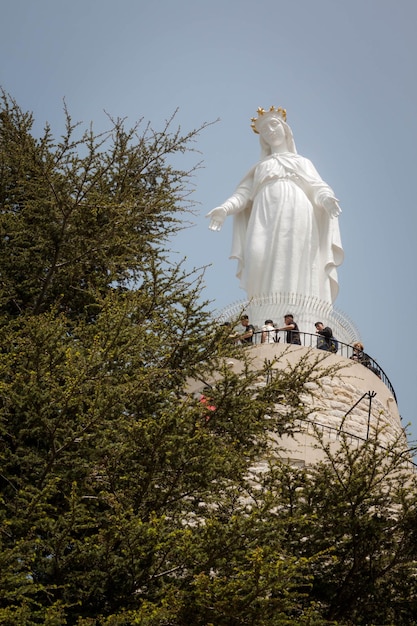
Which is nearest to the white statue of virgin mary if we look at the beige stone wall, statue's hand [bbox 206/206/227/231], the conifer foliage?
statue's hand [bbox 206/206/227/231]

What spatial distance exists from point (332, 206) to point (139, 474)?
1204 cm

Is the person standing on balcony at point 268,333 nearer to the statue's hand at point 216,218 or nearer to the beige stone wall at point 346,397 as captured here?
the beige stone wall at point 346,397

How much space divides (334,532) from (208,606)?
1.79m

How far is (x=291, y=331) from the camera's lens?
15.7m

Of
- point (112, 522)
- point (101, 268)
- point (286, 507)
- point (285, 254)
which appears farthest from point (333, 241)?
point (112, 522)

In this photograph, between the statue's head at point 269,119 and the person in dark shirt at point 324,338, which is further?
the statue's head at point 269,119

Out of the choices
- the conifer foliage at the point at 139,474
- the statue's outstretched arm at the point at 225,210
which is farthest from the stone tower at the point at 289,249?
the conifer foliage at the point at 139,474

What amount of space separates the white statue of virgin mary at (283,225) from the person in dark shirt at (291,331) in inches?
74.7

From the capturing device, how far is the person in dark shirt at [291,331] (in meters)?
15.8

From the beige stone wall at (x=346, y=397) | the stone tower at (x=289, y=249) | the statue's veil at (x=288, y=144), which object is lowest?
the beige stone wall at (x=346, y=397)

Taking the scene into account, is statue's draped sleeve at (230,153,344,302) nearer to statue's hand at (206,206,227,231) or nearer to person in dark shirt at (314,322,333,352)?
statue's hand at (206,206,227,231)

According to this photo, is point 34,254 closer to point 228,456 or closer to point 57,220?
point 57,220

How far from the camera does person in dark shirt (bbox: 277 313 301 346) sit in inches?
621

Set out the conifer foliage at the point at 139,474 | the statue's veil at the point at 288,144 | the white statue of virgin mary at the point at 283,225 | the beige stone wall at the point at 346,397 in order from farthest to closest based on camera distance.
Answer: the statue's veil at the point at 288,144, the white statue of virgin mary at the point at 283,225, the beige stone wall at the point at 346,397, the conifer foliage at the point at 139,474
